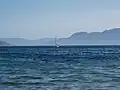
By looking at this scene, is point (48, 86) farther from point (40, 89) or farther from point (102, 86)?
point (102, 86)

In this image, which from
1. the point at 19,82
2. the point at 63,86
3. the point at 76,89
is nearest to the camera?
A: the point at 76,89

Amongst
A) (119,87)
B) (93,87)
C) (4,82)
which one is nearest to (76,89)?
(93,87)

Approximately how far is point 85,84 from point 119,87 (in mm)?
3787

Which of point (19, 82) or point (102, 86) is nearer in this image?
point (102, 86)

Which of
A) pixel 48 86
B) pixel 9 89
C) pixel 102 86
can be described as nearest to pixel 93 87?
pixel 102 86

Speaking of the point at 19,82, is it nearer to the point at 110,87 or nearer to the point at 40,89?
the point at 40,89

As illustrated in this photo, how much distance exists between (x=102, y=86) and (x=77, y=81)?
207 inches

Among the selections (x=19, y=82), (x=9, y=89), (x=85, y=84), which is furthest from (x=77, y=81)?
(x=9, y=89)

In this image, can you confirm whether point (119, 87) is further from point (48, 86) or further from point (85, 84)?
point (48, 86)

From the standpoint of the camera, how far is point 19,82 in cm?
3934

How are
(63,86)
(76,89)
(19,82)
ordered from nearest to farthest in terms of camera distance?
(76,89), (63,86), (19,82)

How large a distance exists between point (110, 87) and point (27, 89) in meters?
7.09

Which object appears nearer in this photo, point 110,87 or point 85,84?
point 110,87

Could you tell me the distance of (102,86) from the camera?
34.6 m
